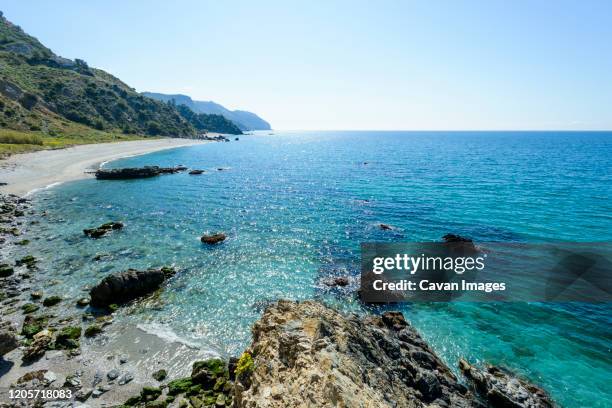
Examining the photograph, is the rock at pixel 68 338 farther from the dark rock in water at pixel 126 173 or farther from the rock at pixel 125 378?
the dark rock in water at pixel 126 173

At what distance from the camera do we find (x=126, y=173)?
80.9m

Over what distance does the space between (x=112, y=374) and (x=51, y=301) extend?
11891 mm

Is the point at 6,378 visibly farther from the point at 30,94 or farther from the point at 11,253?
the point at 30,94

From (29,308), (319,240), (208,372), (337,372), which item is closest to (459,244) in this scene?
(319,240)

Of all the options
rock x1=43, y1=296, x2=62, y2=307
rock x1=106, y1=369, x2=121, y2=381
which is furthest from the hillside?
rock x1=106, y1=369, x2=121, y2=381

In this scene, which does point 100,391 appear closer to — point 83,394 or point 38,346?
point 83,394

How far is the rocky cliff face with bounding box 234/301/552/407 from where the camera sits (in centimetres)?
945

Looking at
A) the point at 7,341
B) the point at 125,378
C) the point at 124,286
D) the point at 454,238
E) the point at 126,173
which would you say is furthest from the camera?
the point at 126,173

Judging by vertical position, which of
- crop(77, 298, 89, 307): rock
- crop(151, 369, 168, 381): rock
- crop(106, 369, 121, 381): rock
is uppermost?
crop(77, 298, 89, 307): rock

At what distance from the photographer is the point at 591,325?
23500mm

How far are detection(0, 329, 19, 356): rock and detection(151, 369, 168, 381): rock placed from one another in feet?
28.9

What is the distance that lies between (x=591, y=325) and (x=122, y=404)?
108ft

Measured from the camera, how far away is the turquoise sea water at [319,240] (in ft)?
70.9

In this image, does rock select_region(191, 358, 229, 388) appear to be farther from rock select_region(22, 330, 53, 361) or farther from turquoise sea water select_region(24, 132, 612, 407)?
rock select_region(22, 330, 53, 361)
